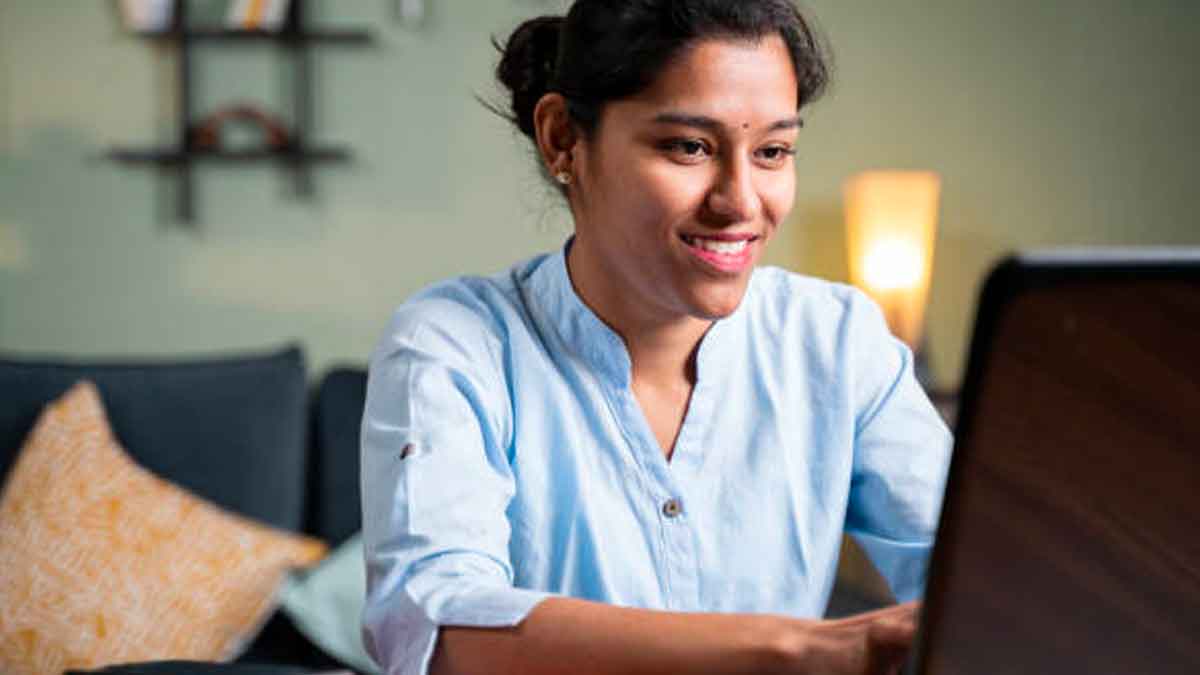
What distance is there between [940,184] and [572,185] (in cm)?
199

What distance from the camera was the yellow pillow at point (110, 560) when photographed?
2309 millimetres

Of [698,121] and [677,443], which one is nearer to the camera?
[698,121]

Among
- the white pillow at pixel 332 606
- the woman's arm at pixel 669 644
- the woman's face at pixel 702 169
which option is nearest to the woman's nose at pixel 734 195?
the woman's face at pixel 702 169

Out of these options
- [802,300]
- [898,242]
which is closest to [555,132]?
[802,300]

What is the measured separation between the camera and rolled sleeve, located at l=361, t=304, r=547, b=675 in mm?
934

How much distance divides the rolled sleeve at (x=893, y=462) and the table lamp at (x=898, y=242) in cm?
151

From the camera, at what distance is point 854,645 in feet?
2.46

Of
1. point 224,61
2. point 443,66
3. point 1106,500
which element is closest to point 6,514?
point 224,61

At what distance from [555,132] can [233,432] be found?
5.06 feet

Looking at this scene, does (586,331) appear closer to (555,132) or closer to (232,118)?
(555,132)

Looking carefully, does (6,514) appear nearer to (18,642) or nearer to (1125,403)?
(18,642)

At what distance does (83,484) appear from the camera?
2418mm

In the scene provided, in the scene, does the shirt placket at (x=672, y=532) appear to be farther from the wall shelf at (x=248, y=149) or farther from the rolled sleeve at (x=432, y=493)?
the wall shelf at (x=248, y=149)

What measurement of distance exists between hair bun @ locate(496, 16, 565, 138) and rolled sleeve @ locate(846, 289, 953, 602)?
390 millimetres
